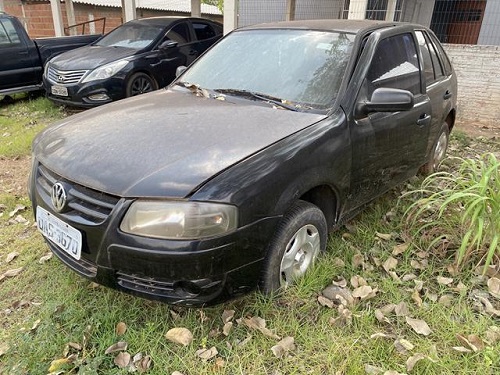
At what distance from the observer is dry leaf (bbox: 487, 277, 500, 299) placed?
2.42m

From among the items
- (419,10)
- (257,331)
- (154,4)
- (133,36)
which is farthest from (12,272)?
(154,4)

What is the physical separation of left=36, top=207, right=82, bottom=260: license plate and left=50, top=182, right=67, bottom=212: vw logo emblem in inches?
3.0

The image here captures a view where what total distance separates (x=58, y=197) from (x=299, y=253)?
53.1 inches

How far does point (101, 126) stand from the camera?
238 centimetres

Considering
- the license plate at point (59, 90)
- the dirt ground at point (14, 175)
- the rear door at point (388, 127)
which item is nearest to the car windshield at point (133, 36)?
the license plate at point (59, 90)

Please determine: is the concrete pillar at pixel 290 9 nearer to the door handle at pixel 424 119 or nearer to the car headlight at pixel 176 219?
the door handle at pixel 424 119

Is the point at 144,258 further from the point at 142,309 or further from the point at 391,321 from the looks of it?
the point at 391,321

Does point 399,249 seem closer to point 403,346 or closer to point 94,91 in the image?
point 403,346

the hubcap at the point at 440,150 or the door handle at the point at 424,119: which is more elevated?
the door handle at the point at 424,119

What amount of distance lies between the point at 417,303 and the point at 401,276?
0.93 ft

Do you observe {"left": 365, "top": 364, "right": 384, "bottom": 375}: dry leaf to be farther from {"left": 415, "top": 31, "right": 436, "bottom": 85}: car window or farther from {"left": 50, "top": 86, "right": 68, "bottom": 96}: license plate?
{"left": 50, "top": 86, "right": 68, "bottom": 96}: license plate

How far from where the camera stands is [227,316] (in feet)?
7.32

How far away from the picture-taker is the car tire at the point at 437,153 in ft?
12.9

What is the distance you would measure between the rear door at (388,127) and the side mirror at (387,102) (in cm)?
6
